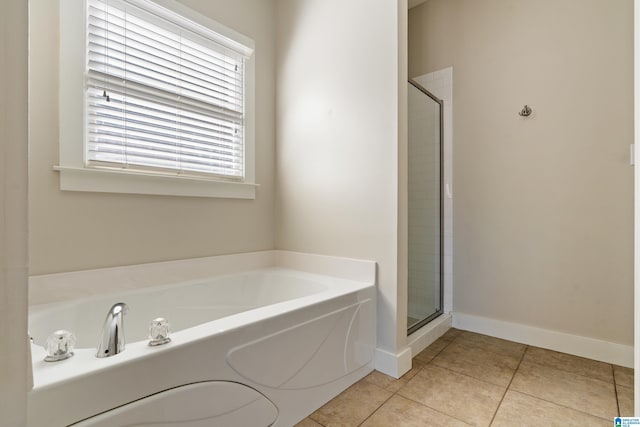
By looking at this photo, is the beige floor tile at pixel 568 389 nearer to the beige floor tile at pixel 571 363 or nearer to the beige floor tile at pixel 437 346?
the beige floor tile at pixel 571 363

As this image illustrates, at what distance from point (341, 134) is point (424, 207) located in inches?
36.7

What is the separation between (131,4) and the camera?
5.82 feet

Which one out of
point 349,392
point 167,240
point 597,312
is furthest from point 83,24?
point 597,312

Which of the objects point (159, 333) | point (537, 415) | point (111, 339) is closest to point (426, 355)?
point (537, 415)

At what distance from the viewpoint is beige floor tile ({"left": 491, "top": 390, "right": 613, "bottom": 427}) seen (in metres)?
1.43

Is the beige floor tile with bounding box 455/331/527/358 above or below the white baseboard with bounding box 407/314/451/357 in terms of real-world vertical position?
below

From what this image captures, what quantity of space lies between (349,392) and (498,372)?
0.92 metres

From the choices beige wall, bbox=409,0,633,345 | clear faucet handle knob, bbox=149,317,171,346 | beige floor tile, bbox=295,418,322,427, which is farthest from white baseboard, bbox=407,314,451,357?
clear faucet handle knob, bbox=149,317,171,346

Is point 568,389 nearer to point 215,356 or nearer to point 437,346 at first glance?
point 437,346

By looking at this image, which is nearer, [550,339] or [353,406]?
[353,406]

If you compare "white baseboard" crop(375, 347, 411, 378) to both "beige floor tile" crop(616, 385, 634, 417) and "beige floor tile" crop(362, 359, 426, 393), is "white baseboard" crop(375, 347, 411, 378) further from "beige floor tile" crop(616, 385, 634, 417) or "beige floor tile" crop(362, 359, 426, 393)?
"beige floor tile" crop(616, 385, 634, 417)

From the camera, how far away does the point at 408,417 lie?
147 centimetres

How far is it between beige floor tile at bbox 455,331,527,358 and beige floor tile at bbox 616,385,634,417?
0.50 meters

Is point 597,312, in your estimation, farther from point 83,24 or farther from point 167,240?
point 83,24
